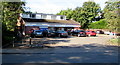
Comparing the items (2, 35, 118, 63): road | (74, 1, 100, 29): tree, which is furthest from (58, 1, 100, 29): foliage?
(2, 35, 118, 63): road

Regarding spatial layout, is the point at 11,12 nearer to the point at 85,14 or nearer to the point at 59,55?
the point at 59,55

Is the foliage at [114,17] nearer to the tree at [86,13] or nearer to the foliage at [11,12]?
the foliage at [11,12]

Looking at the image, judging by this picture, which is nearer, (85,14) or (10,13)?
(10,13)

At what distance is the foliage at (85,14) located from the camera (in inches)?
2160

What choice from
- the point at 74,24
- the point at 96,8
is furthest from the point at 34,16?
the point at 96,8

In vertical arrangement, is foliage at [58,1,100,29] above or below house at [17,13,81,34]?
above

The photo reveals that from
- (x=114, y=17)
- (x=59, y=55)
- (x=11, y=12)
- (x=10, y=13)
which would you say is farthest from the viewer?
(x=11, y=12)

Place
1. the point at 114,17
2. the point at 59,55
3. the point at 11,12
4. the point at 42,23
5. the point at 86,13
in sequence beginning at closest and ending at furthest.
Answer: the point at 59,55 → the point at 114,17 → the point at 11,12 → the point at 42,23 → the point at 86,13

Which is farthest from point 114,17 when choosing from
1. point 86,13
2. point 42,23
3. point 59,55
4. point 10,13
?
point 86,13

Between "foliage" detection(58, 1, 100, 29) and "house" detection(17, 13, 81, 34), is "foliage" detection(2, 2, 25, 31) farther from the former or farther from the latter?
"foliage" detection(58, 1, 100, 29)

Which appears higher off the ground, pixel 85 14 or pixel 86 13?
pixel 86 13

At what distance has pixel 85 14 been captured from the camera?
55.6 meters

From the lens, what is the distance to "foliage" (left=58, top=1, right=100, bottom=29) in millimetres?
54866

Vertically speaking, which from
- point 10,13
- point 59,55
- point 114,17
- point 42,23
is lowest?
point 59,55
